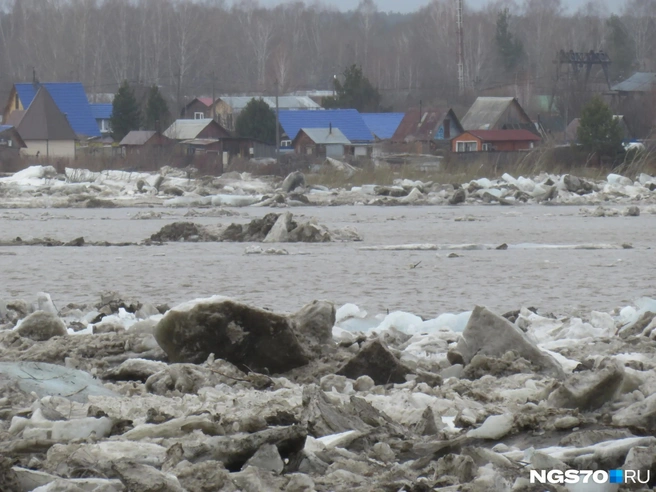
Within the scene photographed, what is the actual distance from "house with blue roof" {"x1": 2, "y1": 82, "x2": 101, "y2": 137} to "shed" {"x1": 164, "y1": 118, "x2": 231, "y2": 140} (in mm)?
→ 6816

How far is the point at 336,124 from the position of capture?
59.5 meters

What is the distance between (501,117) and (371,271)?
56.0m

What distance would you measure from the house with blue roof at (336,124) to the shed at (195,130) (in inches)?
129

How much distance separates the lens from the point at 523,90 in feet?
276

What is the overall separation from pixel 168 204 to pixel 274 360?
2160 centimetres

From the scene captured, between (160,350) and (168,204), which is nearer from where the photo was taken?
(160,350)

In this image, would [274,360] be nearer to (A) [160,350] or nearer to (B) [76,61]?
(A) [160,350]

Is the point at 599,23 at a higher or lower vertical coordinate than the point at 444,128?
higher

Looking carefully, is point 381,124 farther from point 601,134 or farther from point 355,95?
point 601,134

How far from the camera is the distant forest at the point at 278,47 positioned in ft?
294

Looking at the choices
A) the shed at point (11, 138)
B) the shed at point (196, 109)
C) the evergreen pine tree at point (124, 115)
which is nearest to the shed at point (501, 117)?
the shed at point (196, 109)

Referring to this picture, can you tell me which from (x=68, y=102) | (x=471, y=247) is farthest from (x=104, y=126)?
(x=471, y=247)

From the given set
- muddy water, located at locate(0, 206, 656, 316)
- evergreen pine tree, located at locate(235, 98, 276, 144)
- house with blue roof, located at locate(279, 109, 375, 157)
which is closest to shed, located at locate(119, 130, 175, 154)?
evergreen pine tree, located at locate(235, 98, 276, 144)

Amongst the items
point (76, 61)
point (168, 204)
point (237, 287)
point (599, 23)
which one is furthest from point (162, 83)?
point (237, 287)
